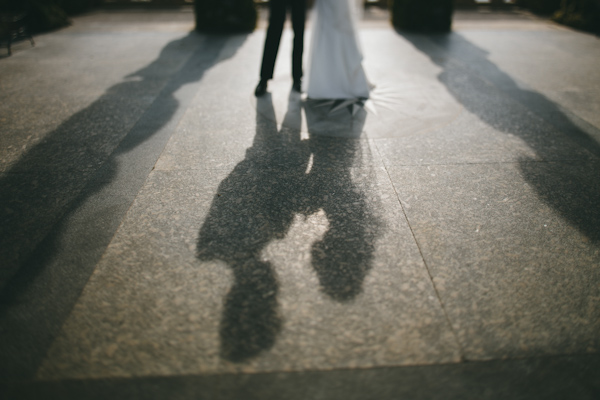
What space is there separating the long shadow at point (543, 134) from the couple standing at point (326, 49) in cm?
144

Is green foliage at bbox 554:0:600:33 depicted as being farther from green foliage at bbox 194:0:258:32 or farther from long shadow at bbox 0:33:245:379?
long shadow at bbox 0:33:245:379

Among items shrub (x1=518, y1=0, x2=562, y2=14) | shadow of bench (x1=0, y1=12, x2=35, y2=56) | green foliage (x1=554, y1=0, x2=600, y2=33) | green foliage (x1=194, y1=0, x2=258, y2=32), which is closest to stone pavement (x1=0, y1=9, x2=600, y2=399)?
shadow of bench (x1=0, y1=12, x2=35, y2=56)

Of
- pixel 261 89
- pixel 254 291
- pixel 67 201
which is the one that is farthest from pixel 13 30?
pixel 254 291

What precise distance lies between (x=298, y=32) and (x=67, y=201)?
9.85ft

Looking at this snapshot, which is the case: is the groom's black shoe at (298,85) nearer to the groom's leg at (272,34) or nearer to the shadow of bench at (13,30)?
the groom's leg at (272,34)

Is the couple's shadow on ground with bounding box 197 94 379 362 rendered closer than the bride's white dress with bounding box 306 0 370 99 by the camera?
Yes

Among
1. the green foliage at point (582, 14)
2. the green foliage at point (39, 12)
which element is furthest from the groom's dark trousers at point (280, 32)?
the green foliage at point (582, 14)

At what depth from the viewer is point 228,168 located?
2.93m

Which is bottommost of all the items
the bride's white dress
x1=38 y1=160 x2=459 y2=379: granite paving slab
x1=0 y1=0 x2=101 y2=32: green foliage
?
x1=38 y1=160 x2=459 y2=379: granite paving slab

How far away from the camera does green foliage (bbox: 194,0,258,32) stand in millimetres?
7238

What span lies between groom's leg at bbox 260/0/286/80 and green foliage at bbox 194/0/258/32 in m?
3.81

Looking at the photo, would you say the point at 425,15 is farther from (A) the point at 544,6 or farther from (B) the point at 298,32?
(B) the point at 298,32

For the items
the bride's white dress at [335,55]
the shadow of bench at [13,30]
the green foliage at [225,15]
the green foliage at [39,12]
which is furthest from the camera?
the green foliage at [225,15]

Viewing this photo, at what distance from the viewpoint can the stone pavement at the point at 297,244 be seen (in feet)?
5.18
